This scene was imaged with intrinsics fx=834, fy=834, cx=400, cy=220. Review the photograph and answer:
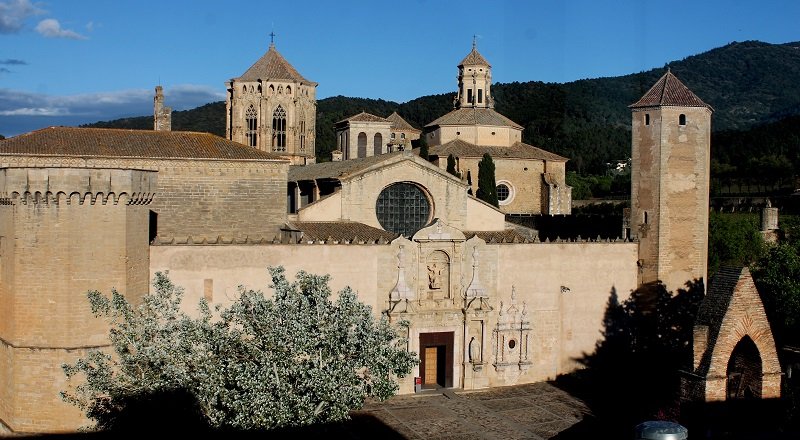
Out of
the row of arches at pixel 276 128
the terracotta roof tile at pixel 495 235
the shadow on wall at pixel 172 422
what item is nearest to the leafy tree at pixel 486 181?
the terracotta roof tile at pixel 495 235

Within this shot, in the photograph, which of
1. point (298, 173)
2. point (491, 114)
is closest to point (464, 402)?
point (298, 173)

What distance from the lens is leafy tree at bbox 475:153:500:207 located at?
140 ft

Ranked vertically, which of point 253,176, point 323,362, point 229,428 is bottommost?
point 229,428

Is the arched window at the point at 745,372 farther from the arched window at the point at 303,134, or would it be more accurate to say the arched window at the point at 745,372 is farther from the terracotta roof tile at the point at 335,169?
the arched window at the point at 303,134

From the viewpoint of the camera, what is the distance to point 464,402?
955 inches

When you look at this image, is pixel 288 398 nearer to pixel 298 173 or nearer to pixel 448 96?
pixel 298 173

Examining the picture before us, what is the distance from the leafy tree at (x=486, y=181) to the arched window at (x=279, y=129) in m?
12.6

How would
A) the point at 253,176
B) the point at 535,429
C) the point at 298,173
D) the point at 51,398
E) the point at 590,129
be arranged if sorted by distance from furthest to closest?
the point at 590,129 → the point at 298,173 → the point at 253,176 → the point at 535,429 → the point at 51,398

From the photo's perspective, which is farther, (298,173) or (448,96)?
(448,96)

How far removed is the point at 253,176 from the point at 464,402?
31.8ft

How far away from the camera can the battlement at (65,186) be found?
1898cm

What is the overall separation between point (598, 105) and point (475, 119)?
90440 millimetres

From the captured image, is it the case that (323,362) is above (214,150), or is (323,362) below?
below

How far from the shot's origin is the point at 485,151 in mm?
46969
